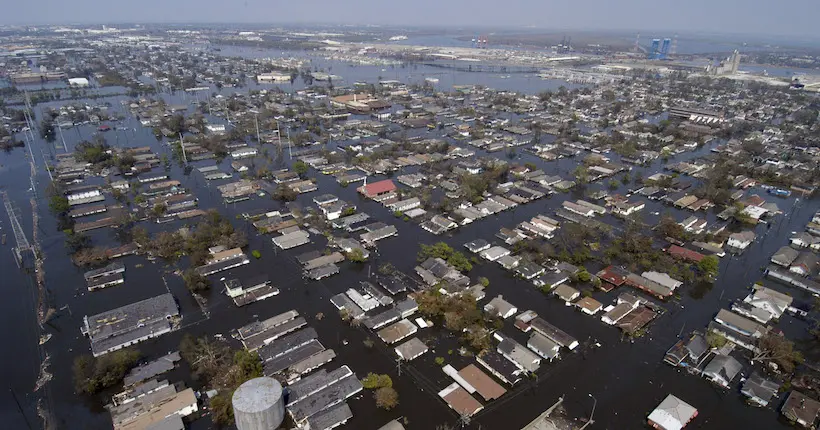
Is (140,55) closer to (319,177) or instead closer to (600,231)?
(319,177)

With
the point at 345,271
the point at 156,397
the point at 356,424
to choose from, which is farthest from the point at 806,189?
the point at 156,397

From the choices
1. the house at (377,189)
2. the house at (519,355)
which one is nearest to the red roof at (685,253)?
the house at (519,355)

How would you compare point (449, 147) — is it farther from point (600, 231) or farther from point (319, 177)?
point (600, 231)

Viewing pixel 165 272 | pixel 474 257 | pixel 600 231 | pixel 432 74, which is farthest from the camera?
pixel 432 74

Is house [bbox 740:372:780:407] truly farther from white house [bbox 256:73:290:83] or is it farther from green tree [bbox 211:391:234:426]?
white house [bbox 256:73:290:83]

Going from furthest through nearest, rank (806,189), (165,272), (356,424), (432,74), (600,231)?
1. (432,74)
2. (806,189)
3. (600,231)
4. (165,272)
5. (356,424)

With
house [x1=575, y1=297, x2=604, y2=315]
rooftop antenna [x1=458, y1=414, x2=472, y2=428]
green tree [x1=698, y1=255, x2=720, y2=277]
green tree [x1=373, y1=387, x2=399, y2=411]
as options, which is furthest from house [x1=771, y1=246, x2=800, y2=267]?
green tree [x1=373, y1=387, x2=399, y2=411]

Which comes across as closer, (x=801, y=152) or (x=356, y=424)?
(x=356, y=424)
